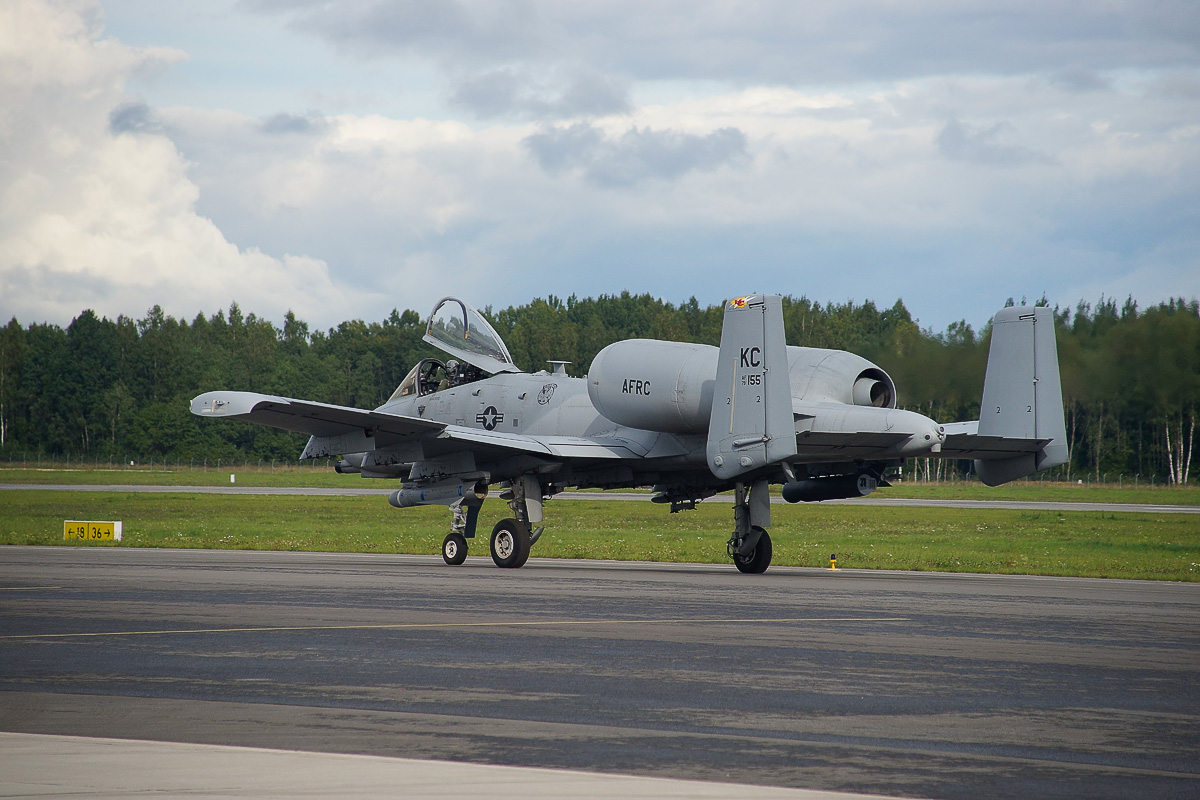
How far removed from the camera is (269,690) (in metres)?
8.77

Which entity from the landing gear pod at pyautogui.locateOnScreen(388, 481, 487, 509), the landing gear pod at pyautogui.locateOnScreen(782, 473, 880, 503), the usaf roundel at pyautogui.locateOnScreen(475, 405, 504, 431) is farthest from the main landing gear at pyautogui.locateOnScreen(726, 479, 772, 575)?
the usaf roundel at pyautogui.locateOnScreen(475, 405, 504, 431)

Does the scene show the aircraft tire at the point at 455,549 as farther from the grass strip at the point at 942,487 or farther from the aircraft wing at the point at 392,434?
the grass strip at the point at 942,487

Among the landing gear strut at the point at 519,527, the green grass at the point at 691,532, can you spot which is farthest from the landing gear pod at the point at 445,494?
the green grass at the point at 691,532

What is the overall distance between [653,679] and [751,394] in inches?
372

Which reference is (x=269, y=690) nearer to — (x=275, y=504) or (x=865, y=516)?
(x=865, y=516)

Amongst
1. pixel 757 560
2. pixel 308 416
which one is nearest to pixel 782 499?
pixel 757 560

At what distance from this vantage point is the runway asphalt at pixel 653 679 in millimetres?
6766

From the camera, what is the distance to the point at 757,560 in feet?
69.1

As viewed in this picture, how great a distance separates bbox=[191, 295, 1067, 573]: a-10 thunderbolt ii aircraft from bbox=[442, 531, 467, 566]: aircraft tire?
1.0 inches

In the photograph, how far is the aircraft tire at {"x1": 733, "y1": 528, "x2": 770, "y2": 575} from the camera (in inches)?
827

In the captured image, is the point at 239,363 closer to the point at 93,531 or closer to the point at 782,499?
the point at 782,499

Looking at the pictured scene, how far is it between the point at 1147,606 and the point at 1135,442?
→ 134ft

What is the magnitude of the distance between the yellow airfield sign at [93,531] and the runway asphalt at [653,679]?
13.9 metres

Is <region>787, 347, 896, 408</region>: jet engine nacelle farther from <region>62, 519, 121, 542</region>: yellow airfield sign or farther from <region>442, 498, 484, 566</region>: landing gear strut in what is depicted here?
<region>62, 519, 121, 542</region>: yellow airfield sign
